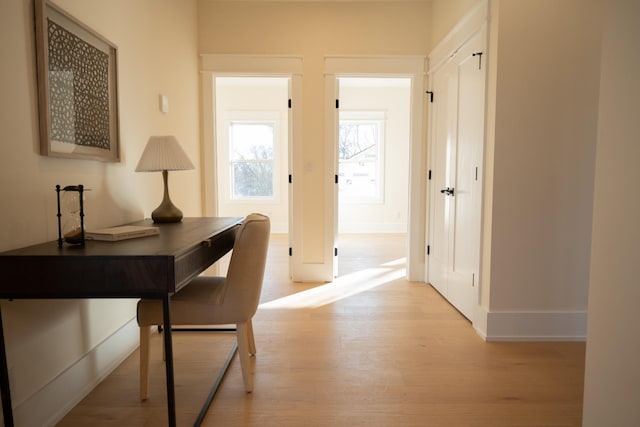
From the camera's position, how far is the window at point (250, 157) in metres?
7.05

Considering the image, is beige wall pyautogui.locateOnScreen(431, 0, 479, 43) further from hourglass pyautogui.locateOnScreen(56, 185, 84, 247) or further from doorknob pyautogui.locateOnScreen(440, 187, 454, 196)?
hourglass pyautogui.locateOnScreen(56, 185, 84, 247)

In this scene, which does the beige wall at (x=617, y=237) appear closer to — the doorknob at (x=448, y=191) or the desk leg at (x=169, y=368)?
the desk leg at (x=169, y=368)

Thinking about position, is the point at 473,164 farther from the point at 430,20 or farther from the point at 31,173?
the point at 31,173

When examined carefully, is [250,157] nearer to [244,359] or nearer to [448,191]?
[448,191]

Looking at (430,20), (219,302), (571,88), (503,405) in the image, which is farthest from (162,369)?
(430,20)

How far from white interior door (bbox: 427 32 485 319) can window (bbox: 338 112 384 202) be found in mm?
3520

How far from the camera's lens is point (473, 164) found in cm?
272

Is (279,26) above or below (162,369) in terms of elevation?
above

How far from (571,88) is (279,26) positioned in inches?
101

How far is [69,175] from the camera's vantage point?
1740mm

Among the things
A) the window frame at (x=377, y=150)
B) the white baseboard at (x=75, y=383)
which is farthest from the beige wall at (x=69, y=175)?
the window frame at (x=377, y=150)

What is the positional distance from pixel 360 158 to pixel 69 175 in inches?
232

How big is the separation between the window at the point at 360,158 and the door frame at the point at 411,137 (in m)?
3.32

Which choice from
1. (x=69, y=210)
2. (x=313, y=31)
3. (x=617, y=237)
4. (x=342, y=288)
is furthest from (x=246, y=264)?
(x=313, y=31)
